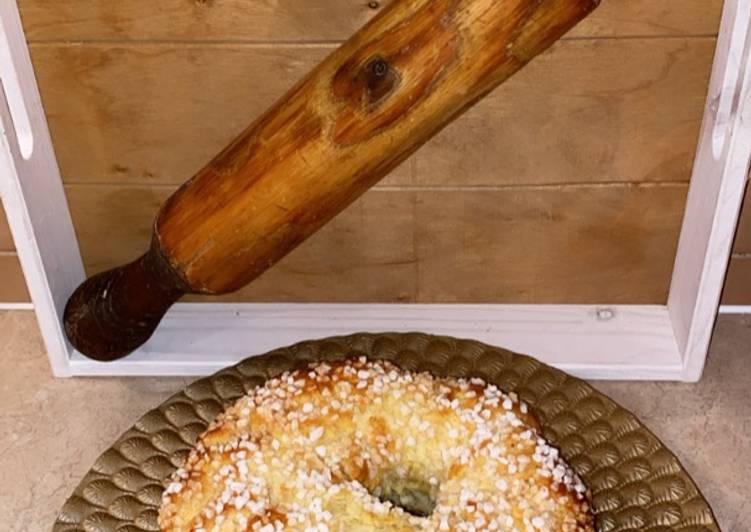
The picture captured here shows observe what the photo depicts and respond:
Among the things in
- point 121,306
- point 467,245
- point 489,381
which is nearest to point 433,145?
point 467,245

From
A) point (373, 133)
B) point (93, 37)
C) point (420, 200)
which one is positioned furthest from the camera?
point (420, 200)

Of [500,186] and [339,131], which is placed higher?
[339,131]

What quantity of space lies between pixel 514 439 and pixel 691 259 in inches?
14.2

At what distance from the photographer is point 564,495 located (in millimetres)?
847

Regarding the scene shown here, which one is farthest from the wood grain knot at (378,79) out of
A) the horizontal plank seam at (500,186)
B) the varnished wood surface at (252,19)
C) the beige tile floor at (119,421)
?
the beige tile floor at (119,421)

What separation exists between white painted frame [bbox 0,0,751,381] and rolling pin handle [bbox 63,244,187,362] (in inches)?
1.3

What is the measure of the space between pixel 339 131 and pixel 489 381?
1.06ft

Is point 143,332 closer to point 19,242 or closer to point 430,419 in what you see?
point 19,242

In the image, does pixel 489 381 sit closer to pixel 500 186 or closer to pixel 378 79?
pixel 500 186

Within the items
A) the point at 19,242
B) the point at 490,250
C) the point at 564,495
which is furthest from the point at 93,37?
the point at 564,495

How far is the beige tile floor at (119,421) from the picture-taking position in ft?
3.38

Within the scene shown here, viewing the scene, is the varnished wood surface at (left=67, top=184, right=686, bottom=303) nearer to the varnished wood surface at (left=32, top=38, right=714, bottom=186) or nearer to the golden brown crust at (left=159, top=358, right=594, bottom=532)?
the varnished wood surface at (left=32, top=38, right=714, bottom=186)

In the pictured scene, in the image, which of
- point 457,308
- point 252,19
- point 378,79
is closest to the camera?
point 378,79

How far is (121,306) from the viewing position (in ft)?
3.49
